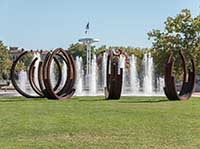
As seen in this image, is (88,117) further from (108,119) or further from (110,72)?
(110,72)

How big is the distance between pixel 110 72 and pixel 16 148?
13424 millimetres

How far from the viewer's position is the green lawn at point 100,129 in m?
8.30

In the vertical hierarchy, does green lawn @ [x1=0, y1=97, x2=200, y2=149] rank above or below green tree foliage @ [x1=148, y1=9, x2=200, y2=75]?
below

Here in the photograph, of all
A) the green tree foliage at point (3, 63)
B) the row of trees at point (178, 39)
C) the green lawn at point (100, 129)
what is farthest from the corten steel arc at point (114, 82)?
the green tree foliage at point (3, 63)

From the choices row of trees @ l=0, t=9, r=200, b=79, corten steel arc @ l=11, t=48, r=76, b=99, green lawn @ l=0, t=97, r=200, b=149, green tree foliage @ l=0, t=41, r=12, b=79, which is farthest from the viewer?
green tree foliage @ l=0, t=41, r=12, b=79

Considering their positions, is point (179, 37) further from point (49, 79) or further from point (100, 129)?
point (100, 129)

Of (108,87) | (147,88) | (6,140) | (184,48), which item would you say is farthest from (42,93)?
(184,48)

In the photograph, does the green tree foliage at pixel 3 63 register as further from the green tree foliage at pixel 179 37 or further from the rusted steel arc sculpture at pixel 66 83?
the rusted steel arc sculpture at pixel 66 83

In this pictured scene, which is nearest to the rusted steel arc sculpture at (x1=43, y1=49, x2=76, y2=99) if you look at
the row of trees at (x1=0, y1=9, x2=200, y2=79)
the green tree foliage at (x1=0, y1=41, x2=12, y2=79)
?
the row of trees at (x1=0, y1=9, x2=200, y2=79)

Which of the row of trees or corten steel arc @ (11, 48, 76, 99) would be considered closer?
corten steel arc @ (11, 48, 76, 99)

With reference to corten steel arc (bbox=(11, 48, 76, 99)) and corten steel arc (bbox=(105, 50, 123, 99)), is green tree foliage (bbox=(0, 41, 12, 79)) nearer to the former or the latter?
corten steel arc (bbox=(11, 48, 76, 99))

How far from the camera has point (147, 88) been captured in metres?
28.6

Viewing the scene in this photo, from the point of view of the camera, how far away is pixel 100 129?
9891 millimetres

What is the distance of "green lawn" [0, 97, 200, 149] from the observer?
327 inches
